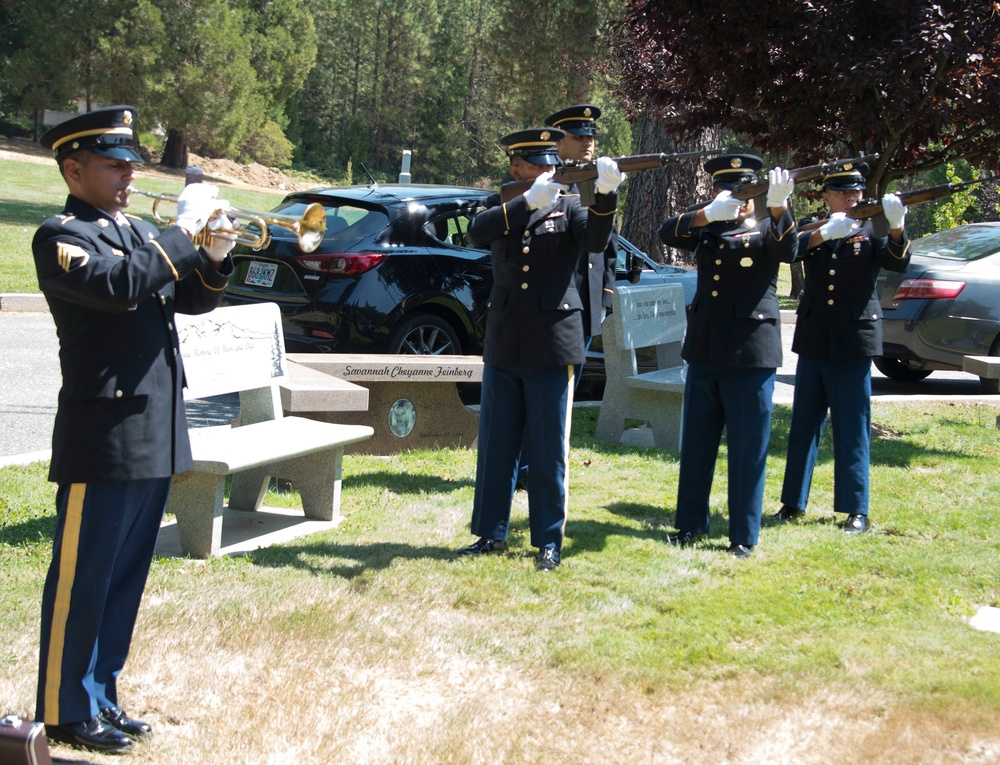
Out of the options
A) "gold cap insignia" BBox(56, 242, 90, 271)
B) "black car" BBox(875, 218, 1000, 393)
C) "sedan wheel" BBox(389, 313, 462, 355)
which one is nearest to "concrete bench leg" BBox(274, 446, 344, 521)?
"sedan wheel" BBox(389, 313, 462, 355)

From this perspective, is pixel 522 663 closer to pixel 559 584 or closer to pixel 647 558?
pixel 559 584

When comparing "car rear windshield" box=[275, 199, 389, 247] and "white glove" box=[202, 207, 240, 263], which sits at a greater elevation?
"car rear windshield" box=[275, 199, 389, 247]

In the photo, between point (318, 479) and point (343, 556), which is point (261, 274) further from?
point (343, 556)

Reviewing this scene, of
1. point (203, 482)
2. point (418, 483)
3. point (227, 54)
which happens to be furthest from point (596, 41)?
point (203, 482)

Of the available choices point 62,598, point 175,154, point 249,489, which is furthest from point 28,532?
point 175,154

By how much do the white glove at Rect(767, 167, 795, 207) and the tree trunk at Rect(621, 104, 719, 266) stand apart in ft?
27.1

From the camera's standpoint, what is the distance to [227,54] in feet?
106

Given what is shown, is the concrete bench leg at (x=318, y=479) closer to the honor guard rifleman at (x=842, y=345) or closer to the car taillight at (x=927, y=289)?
the honor guard rifleman at (x=842, y=345)

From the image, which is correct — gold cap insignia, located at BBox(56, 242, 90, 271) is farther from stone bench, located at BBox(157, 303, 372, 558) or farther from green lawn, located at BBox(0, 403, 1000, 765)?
stone bench, located at BBox(157, 303, 372, 558)

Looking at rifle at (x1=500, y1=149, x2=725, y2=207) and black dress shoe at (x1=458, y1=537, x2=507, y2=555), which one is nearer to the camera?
rifle at (x1=500, y1=149, x2=725, y2=207)

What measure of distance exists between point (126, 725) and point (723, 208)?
333 cm

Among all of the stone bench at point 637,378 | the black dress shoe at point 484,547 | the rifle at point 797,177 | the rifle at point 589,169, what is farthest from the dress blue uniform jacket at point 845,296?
the black dress shoe at point 484,547

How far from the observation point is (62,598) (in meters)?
3.53

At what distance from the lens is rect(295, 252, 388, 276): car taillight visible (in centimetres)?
819
